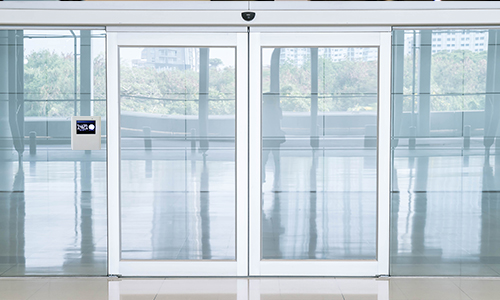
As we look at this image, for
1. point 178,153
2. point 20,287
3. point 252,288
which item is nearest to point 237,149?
point 178,153

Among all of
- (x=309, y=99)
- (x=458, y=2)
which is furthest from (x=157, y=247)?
(x=458, y=2)

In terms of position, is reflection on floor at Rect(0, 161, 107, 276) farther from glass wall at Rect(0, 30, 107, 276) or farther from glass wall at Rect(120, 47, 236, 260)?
glass wall at Rect(120, 47, 236, 260)

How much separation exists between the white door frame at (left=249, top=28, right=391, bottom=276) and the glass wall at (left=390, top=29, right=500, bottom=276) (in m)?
0.17

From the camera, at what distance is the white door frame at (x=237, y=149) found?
4316 mm

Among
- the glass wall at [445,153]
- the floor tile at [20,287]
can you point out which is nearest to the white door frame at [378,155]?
the glass wall at [445,153]

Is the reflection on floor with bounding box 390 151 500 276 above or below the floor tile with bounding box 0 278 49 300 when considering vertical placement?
above

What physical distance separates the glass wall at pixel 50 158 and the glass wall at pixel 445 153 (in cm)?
294

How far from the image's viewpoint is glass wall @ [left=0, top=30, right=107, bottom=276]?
4469 mm

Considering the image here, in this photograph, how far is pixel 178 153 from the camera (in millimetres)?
4434

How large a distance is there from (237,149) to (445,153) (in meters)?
2.06

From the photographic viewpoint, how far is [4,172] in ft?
15.1

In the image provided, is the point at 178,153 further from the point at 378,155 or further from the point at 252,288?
the point at 378,155

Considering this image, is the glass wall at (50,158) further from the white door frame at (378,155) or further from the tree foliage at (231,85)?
the white door frame at (378,155)

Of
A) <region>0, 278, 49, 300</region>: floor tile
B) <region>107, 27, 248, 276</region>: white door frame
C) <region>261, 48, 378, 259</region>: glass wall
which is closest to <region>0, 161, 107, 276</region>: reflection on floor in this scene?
<region>0, 278, 49, 300</region>: floor tile
